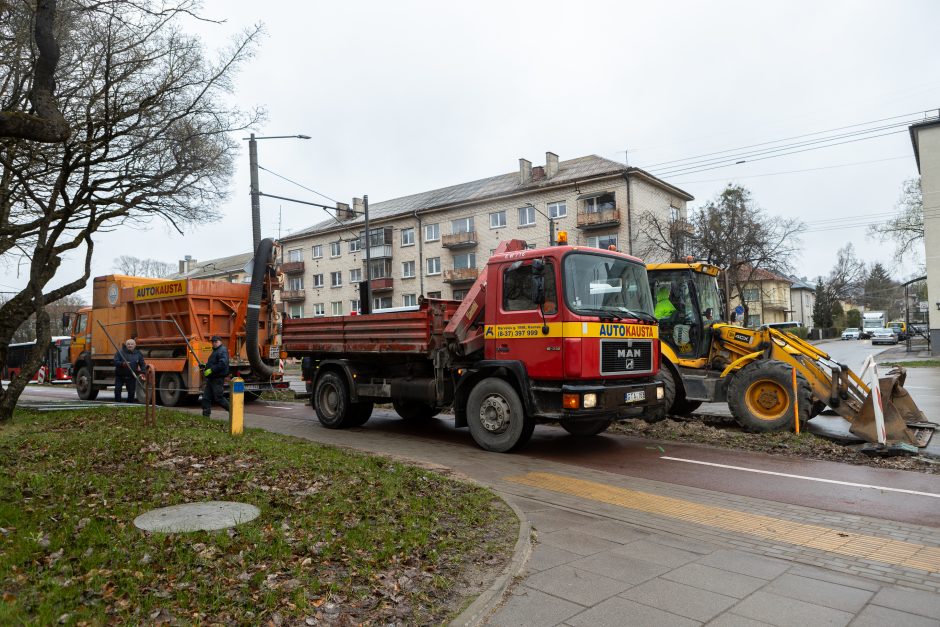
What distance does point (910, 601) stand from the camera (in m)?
3.95

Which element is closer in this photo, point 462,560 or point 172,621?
point 172,621

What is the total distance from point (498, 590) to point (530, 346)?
506 cm

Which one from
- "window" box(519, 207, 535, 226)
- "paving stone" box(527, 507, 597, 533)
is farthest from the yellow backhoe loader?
"window" box(519, 207, 535, 226)

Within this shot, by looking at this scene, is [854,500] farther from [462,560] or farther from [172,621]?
[172,621]

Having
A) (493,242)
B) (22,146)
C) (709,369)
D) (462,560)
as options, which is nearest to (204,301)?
(22,146)

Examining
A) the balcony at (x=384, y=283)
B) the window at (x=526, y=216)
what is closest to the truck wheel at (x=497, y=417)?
the window at (x=526, y=216)

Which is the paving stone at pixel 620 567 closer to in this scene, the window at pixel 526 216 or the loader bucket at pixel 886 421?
the loader bucket at pixel 886 421

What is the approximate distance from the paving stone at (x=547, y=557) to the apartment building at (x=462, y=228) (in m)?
30.2

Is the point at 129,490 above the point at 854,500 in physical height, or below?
above

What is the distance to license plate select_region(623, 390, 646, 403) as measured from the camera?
8.80m

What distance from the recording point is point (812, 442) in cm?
916

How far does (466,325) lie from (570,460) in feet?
8.61

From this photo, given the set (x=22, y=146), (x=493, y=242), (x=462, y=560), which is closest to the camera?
(x=462, y=560)

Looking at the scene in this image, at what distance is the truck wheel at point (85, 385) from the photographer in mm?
18797
